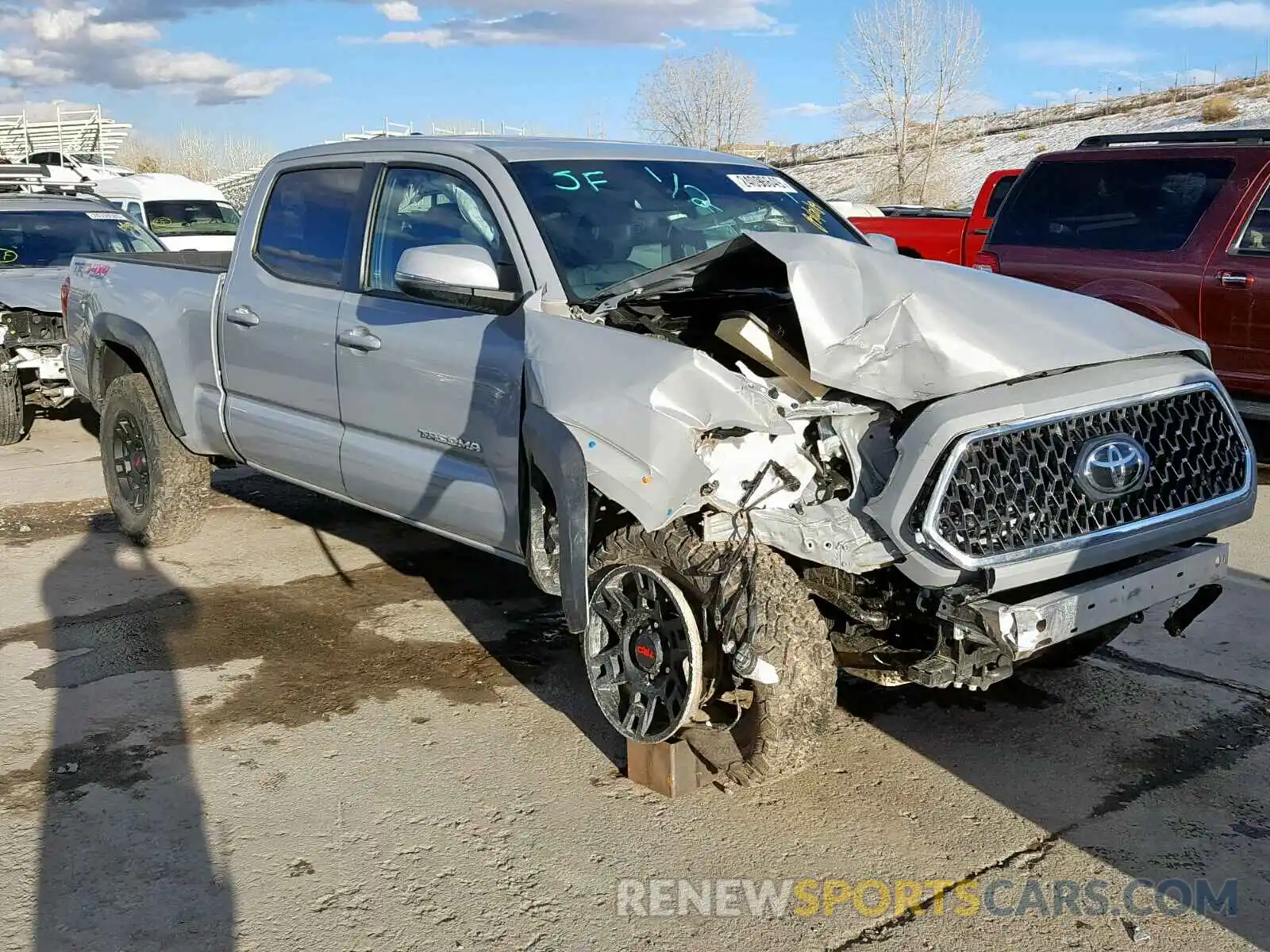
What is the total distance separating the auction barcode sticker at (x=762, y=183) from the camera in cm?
504

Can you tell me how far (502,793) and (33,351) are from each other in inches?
282

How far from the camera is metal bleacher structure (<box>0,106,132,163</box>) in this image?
37.8m

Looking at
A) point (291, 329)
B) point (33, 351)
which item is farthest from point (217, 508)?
point (33, 351)

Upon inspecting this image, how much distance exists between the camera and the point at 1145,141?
7758mm

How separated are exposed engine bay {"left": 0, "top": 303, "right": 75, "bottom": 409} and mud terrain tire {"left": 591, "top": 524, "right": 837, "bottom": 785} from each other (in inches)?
289

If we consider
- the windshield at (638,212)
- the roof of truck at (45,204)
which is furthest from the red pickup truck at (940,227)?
the windshield at (638,212)

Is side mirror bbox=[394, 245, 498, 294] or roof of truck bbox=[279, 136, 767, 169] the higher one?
roof of truck bbox=[279, 136, 767, 169]

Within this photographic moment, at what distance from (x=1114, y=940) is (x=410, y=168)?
3.60 meters

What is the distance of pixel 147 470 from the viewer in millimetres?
6398

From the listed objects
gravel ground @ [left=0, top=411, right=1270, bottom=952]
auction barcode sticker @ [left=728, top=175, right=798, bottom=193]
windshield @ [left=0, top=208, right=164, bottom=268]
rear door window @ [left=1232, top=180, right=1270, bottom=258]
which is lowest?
gravel ground @ [left=0, top=411, right=1270, bottom=952]

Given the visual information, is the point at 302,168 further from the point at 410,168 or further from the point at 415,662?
the point at 415,662

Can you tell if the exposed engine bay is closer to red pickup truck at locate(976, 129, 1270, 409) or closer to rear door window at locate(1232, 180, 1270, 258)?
red pickup truck at locate(976, 129, 1270, 409)

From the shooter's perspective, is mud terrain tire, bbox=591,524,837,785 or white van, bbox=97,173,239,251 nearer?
mud terrain tire, bbox=591,524,837,785

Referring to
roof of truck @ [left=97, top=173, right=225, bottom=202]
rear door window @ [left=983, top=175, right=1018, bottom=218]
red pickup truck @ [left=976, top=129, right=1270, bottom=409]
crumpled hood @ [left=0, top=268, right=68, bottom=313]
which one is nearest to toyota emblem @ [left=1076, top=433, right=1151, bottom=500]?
red pickup truck @ [left=976, top=129, right=1270, bottom=409]
